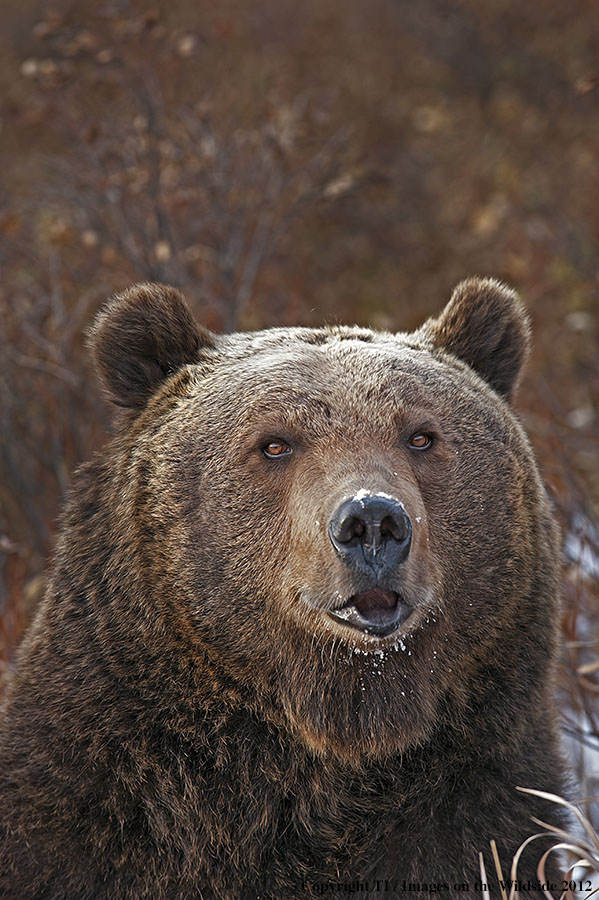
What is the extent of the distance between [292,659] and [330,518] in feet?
1.69

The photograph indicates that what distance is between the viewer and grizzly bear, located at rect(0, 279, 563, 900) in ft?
10.3

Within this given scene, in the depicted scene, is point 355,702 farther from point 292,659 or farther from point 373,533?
point 373,533

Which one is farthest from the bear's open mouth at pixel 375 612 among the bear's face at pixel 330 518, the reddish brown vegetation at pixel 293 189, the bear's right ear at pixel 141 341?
the reddish brown vegetation at pixel 293 189

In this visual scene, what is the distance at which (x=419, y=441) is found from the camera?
347 cm

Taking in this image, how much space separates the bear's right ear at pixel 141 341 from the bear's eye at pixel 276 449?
1.89ft

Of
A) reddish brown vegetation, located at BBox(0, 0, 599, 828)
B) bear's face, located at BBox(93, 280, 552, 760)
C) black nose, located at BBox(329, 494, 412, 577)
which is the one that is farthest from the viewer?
reddish brown vegetation, located at BBox(0, 0, 599, 828)

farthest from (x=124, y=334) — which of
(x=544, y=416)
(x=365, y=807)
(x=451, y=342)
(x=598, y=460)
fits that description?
(x=544, y=416)

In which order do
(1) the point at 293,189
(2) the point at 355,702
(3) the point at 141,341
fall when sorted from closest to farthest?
(2) the point at 355,702 < (3) the point at 141,341 < (1) the point at 293,189

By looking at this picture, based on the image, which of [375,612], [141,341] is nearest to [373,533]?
[375,612]

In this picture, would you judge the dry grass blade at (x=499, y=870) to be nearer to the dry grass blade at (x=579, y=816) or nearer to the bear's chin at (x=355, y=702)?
the dry grass blade at (x=579, y=816)

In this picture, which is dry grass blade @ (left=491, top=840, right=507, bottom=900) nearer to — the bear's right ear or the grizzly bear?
the grizzly bear

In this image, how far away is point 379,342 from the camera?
3.83 m

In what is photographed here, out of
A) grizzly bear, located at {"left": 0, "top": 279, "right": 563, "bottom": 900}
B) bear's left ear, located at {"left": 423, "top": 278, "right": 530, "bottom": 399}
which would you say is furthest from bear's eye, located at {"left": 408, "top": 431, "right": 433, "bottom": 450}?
bear's left ear, located at {"left": 423, "top": 278, "right": 530, "bottom": 399}

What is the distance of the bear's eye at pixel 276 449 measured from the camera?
3391 mm
